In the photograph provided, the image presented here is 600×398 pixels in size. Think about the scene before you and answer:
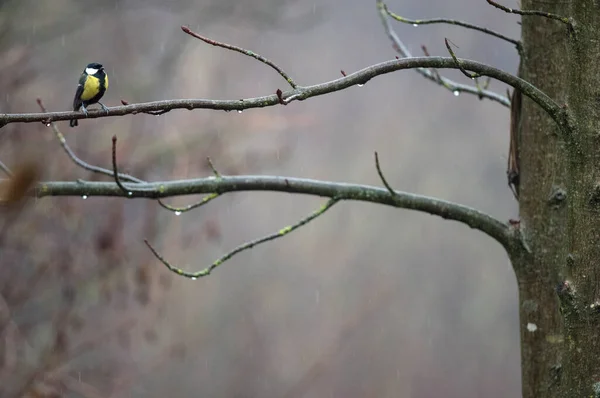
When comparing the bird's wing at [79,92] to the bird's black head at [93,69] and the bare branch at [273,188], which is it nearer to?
the bird's black head at [93,69]

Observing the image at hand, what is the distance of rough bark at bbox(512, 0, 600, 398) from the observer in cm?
140

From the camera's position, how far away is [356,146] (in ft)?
36.0

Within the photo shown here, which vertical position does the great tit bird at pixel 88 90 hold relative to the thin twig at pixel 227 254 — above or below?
above

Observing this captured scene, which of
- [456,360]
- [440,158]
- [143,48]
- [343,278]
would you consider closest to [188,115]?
[143,48]

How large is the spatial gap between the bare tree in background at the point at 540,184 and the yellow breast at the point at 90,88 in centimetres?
26

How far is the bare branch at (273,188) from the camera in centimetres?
197

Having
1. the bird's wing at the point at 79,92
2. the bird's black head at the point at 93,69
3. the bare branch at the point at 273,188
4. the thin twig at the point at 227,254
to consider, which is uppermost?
the bird's black head at the point at 93,69

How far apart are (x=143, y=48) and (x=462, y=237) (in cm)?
686

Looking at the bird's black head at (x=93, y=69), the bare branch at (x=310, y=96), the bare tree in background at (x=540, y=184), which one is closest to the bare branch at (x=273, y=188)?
the bare tree in background at (x=540, y=184)

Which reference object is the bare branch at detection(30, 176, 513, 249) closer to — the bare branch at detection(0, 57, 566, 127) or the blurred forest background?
the bare branch at detection(0, 57, 566, 127)

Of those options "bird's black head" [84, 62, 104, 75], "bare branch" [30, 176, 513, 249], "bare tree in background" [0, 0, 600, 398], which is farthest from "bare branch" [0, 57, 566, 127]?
"bird's black head" [84, 62, 104, 75]

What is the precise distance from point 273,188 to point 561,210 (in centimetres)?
82

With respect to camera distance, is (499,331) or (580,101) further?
(499,331)

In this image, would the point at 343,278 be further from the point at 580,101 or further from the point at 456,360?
the point at 580,101
